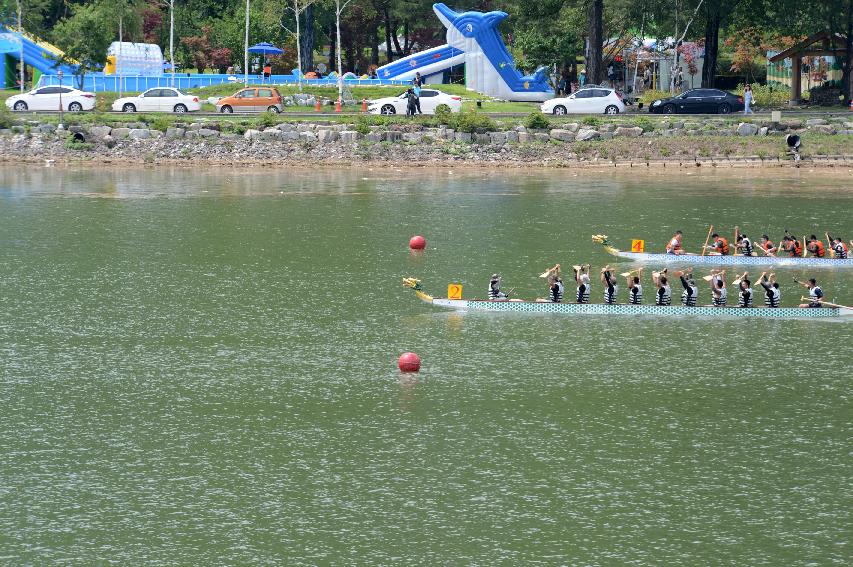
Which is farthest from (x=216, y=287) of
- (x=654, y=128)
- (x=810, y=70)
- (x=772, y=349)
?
(x=810, y=70)

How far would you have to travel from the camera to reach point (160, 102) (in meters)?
77.6

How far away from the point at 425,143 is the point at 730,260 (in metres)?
30.8

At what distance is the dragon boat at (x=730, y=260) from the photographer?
4409cm

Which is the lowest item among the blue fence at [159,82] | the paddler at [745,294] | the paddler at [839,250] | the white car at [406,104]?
the paddler at [745,294]

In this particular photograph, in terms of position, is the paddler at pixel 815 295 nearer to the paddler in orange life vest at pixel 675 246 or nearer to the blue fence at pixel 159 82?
the paddler in orange life vest at pixel 675 246

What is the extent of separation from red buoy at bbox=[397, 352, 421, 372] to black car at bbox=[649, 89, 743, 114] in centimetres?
5020

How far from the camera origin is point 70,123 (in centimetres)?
7294

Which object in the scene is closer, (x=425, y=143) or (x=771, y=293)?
(x=771, y=293)

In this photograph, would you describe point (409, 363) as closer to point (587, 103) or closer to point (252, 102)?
point (587, 103)

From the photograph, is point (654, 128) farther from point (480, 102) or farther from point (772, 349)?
point (772, 349)

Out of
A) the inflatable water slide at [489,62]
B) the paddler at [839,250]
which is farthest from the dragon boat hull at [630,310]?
the inflatable water slide at [489,62]

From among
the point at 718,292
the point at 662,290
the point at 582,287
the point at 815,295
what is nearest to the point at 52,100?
the point at 582,287

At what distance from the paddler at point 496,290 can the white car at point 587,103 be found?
41.4 m

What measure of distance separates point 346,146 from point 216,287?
1276 inches
